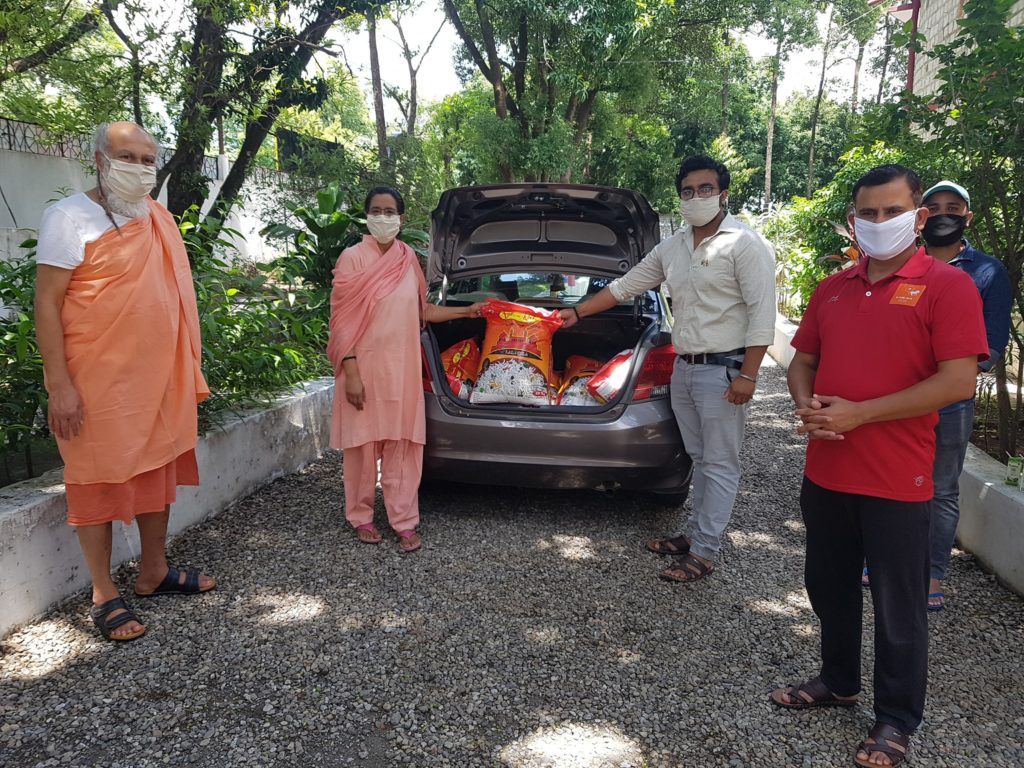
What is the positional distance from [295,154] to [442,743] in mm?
11013

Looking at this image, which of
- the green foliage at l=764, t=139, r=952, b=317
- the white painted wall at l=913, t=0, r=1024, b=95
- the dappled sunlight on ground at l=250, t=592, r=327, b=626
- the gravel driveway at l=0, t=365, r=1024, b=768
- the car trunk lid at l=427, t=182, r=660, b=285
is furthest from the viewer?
the white painted wall at l=913, t=0, r=1024, b=95

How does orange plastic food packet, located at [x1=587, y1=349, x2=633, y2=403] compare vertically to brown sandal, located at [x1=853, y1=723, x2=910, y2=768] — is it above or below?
above

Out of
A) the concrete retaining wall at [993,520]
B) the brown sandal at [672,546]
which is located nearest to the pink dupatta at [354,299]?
the brown sandal at [672,546]

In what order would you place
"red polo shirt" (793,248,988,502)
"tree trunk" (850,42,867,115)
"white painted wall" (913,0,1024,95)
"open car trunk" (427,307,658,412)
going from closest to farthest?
"red polo shirt" (793,248,988,502), "open car trunk" (427,307,658,412), "white painted wall" (913,0,1024,95), "tree trunk" (850,42,867,115)

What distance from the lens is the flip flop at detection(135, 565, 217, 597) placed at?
10.3ft

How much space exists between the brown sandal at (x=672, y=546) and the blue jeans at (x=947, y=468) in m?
1.10

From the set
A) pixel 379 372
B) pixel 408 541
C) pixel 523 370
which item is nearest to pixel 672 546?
pixel 523 370

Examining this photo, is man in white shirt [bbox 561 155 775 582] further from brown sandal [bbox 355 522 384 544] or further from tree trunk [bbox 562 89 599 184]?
tree trunk [bbox 562 89 599 184]

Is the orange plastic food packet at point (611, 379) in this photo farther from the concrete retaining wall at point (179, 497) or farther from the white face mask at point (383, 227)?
the concrete retaining wall at point (179, 497)

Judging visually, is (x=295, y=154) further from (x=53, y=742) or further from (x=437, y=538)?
(x=53, y=742)

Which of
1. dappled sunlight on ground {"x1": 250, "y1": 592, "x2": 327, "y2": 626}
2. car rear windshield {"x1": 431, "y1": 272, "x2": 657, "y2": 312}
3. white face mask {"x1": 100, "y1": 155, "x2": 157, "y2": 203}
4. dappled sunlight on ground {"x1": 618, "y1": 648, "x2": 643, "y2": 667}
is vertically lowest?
dappled sunlight on ground {"x1": 618, "y1": 648, "x2": 643, "y2": 667}

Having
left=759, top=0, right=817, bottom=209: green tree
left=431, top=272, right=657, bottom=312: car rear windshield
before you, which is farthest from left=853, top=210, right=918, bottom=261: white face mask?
left=759, top=0, right=817, bottom=209: green tree

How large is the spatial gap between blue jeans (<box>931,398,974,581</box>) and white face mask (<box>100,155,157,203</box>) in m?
3.22

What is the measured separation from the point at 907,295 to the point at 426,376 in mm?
2506
